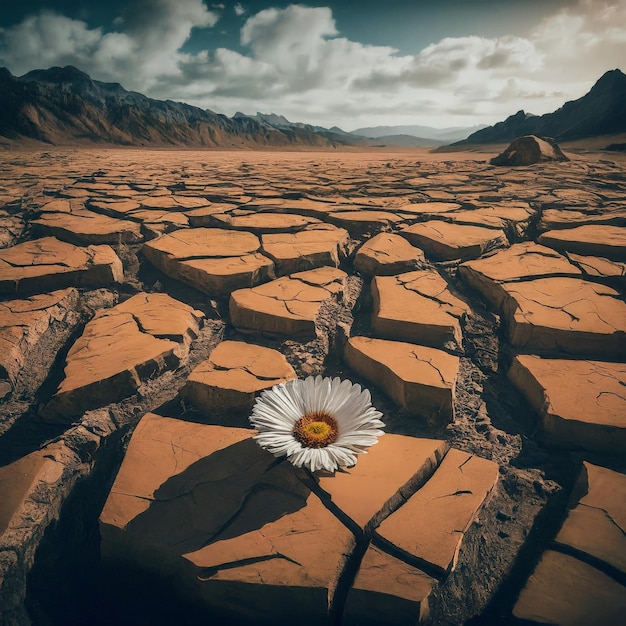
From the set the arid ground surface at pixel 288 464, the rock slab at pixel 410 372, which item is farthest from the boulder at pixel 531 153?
the rock slab at pixel 410 372

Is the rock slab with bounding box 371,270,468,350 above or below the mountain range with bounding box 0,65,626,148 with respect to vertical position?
below

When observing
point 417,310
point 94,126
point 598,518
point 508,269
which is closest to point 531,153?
point 508,269

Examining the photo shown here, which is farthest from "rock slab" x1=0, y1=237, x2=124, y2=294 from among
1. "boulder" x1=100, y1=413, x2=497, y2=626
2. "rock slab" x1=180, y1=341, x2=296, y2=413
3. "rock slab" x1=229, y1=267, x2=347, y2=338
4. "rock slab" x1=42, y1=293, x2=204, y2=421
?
"boulder" x1=100, y1=413, x2=497, y2=626

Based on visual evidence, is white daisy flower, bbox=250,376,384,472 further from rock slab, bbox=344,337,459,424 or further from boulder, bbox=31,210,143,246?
boulder, bbox=31,210,143,246

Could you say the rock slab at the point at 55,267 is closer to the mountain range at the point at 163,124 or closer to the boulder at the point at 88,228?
the boulder at the point at 88,228

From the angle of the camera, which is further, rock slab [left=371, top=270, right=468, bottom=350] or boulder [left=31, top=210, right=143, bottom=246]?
boulder [left=31, top=210, right=143, bottom=246]

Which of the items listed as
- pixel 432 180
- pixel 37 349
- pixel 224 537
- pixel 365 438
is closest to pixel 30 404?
pixel 37 349
